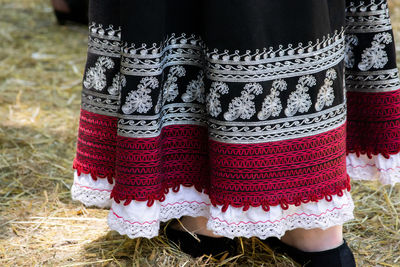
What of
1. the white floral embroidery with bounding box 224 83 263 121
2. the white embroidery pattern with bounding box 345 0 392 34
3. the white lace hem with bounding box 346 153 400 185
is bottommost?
the white lace hem with bounding box 346 153 400 185

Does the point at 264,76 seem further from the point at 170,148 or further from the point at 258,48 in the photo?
the point at 170,148

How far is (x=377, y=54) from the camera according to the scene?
97 centimetres

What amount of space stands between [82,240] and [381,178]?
0.64m

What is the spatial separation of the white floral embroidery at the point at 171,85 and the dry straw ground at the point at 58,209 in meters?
0.34

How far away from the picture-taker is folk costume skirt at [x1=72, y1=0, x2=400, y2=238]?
83 centimetres

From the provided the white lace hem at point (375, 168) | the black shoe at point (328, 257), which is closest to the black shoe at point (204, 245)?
the black shoe at point (328, 257)

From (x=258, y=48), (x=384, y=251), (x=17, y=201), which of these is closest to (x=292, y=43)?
(x=258, y=48)

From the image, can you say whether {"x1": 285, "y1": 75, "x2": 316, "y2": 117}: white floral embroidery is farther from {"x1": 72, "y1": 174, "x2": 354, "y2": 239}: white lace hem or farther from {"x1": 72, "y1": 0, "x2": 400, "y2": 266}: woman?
{"x1": 72, "y1": 174, "x2": 354, "y2": 239}: white lace hem

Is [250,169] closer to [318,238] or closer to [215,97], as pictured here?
[215,97]

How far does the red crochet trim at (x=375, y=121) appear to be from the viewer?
99cm

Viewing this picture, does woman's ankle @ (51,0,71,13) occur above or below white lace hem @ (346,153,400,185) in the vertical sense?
above

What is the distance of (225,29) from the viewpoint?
0.82 meters

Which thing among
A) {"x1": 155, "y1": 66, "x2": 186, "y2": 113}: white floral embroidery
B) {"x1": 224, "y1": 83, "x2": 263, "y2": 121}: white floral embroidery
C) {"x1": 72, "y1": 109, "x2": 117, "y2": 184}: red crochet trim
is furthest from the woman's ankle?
{"x1": 224, "y1": 83, "x2": 263, "y2": 121}: white floral embroidery

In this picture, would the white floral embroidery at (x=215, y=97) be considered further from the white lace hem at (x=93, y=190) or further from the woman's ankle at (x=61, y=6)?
the woman's ankle at (x=61, y=6)
